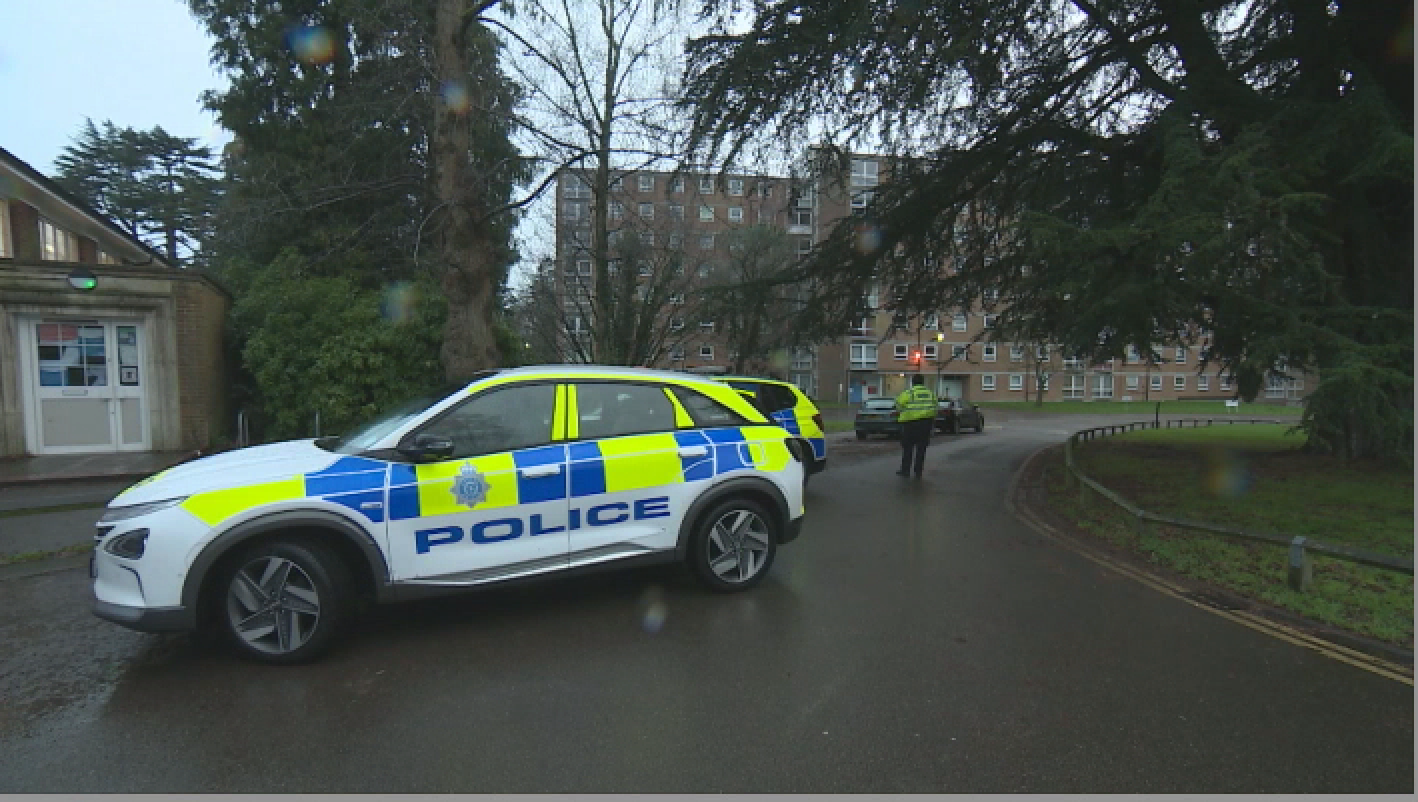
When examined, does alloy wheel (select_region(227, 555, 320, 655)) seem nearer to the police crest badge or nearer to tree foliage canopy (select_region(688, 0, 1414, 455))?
the police crest badge

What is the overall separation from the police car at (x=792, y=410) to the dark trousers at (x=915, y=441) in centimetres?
186

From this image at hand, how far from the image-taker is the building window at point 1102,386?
6256 cm

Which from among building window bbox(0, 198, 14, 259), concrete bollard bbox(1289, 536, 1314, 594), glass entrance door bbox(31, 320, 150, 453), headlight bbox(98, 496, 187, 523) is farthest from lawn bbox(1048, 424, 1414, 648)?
building window bbox(0, 198, 14, 259)

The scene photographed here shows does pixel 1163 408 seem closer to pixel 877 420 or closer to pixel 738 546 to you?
pixel 877 420

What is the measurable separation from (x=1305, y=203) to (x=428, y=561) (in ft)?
23.6

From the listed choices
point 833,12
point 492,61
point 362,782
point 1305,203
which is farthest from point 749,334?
point 362,782

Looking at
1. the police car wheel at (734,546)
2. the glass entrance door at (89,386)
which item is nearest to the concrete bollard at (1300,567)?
the police car wheel at (734,546)

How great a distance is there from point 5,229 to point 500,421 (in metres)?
17.6

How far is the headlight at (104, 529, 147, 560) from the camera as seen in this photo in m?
3.49

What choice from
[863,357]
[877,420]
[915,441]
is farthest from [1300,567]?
[863,357]

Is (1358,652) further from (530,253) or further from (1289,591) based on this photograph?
(530,253)

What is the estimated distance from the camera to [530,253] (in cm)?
1823

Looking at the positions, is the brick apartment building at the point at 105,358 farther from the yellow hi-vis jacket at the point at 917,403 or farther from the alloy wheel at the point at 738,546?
the yellow hi-vis jacket at the point at 917,403

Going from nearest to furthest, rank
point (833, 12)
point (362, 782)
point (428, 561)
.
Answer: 1. point (362, 782)
2. point (428, 561)
3. point (833, 12)
